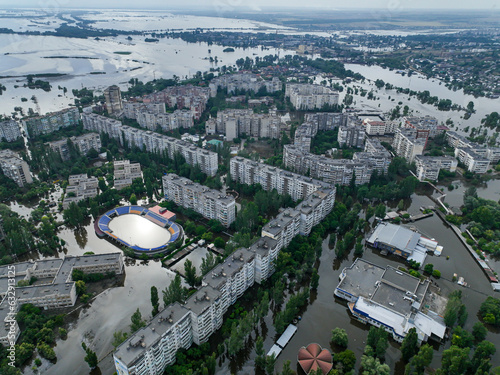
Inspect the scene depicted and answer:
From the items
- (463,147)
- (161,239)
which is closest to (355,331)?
(161,239)

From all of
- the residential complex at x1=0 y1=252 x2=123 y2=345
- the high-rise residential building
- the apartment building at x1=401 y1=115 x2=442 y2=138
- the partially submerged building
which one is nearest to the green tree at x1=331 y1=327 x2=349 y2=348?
the partially submerged building

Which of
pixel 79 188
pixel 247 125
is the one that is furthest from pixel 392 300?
pixel 247 125

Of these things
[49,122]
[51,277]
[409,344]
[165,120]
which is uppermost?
[165,120]

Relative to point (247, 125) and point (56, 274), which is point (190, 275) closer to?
point (56, 274)

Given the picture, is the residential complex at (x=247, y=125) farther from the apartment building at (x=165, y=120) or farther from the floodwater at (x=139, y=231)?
the floodwater at (x=139, y=231)

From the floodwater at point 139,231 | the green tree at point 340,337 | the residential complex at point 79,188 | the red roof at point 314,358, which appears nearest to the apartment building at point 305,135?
the floodwater at point 139,231
